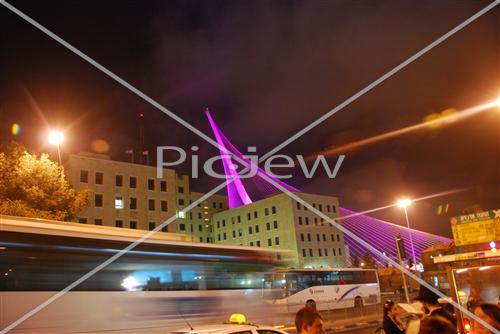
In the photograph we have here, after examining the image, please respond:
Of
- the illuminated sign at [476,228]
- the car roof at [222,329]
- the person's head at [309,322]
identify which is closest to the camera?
the person's head at [309,322]

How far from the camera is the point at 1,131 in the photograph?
32312mm

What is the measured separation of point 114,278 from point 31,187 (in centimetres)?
1992

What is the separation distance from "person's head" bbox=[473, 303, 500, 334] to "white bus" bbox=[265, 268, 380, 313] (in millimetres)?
20253

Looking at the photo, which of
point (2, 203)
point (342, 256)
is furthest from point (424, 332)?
point (342, 256)

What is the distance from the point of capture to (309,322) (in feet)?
13.8

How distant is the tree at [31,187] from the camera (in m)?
26.9

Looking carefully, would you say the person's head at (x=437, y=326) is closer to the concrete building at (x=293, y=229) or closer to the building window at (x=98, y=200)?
the building window at (x=98, y=200)

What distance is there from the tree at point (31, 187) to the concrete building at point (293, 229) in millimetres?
45123

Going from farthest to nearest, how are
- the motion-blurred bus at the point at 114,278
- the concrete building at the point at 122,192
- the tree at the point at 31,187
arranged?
the concrete building at the point at 122,192 → the tree at the point at 31,187 → the motion-blurred bus at the point at 114,278

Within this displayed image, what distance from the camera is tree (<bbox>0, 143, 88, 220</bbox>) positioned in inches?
1060

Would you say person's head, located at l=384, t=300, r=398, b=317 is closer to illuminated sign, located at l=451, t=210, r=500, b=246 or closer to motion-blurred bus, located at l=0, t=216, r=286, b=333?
illuminated sign, located at l=451, t=210, r=500, b=246

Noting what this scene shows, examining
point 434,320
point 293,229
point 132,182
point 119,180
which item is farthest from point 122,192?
point 434,320

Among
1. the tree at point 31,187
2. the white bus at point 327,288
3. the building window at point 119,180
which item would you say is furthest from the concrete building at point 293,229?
the tree at point 31,187

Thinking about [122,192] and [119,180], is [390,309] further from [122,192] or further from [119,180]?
[119,180]
